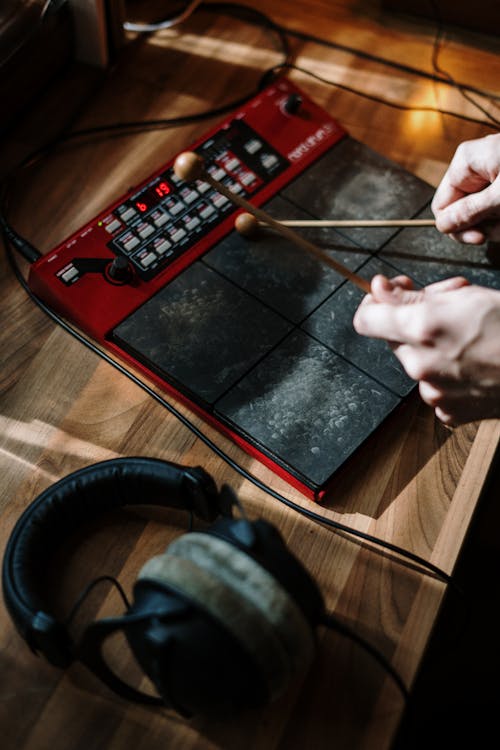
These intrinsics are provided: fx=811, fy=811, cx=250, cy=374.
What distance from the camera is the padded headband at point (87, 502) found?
73 centimetres

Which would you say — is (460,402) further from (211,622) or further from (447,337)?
(211,622)

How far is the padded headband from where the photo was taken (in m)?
0.73

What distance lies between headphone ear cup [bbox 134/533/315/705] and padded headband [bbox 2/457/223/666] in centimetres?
10

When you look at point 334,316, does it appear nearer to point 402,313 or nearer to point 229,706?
point 402,313

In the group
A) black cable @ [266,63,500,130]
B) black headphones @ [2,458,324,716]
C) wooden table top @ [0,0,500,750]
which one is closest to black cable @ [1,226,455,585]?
wooden table top @ [0,0,500,750]

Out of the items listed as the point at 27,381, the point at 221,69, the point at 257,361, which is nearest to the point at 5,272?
the point at 27,381

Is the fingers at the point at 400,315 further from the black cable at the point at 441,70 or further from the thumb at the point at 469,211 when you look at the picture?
the black cable at the point at 441,70

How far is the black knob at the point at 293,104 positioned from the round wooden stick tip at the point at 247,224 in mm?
207

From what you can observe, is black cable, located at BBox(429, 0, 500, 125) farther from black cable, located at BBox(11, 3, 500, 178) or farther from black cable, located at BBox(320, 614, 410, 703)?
black cable, located at BBox(320, 614, 410, 703)

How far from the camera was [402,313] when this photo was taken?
0.78 meters

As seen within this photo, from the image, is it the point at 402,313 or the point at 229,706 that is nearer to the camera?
the point at 229,706

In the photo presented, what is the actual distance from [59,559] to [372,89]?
80cm

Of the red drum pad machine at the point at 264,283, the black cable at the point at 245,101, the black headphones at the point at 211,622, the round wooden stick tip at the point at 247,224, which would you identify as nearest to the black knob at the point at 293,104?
the red drum pad machine at the point at 264,283

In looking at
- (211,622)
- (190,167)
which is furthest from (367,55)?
(211,622)
